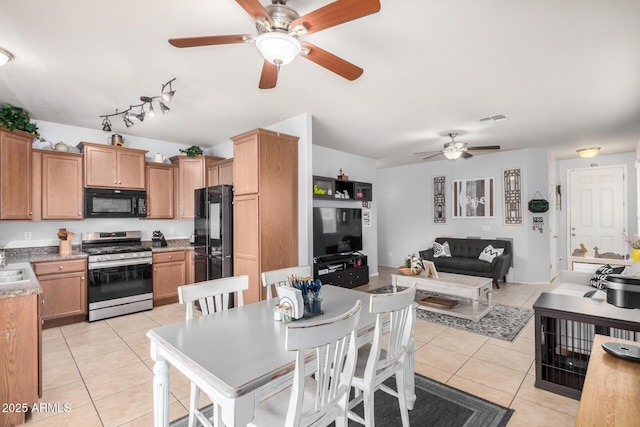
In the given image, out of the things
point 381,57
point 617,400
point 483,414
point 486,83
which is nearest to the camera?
point 617,400

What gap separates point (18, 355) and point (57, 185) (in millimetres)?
2807

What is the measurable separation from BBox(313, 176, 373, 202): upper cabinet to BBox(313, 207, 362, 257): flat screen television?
261 millimetres

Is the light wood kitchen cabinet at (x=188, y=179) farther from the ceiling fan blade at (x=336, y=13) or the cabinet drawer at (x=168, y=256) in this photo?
the ceiling fan blade at (x=336, y=13)

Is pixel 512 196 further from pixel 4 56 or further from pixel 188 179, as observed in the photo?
pixel 4 56

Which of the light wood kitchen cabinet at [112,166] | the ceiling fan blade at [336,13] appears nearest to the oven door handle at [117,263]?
the light wood kitchen cabinet at [112,166]

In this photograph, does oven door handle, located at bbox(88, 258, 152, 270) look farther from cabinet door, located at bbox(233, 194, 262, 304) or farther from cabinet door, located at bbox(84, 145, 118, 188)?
cabinet door, located at bbox(233, 194, 262, 304)

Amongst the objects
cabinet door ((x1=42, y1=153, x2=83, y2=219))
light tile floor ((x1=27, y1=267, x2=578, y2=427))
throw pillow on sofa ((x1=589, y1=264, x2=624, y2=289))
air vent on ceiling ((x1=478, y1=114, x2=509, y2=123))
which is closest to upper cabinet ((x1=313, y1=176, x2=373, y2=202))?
air vent on ceiling ((x1=478, y1=114, x2=509, y2=123))

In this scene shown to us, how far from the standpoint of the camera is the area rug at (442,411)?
205 centimetres

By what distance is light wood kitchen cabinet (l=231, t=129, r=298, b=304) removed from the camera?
365 cm

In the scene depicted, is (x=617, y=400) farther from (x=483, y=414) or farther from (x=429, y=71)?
(x=429, y=71)

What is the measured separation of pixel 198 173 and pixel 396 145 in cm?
→ 361

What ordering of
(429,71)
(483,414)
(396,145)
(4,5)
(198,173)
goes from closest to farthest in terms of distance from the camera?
(4,5) → (483,414) → (429,71) → (198,173) → (396,145)

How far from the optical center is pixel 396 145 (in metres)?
5.76

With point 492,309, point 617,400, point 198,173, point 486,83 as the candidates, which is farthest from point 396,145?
point 617,400
